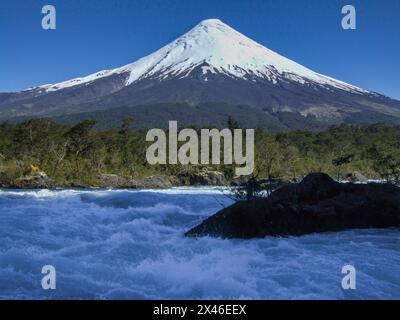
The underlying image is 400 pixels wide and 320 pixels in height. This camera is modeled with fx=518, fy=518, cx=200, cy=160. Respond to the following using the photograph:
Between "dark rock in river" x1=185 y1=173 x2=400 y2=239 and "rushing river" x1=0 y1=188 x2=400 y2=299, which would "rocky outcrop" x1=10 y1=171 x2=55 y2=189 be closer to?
"rushing river" x1=0 y1=188 x2=400 y2=299

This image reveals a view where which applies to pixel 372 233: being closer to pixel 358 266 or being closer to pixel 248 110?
pixel 358 266

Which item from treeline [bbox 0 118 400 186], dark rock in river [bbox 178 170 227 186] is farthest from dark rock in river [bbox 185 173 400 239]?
dark rock in river [bbox 178 170 227 186]

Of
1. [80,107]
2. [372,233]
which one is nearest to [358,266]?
[372,233]

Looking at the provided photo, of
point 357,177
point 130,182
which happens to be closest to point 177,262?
point 130,182

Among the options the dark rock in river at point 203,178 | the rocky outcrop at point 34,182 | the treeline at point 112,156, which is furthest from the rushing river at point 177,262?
the dark rock in river at point 203,178

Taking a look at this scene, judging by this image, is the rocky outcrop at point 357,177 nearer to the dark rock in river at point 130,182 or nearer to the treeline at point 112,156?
the treeline at point 112,156
